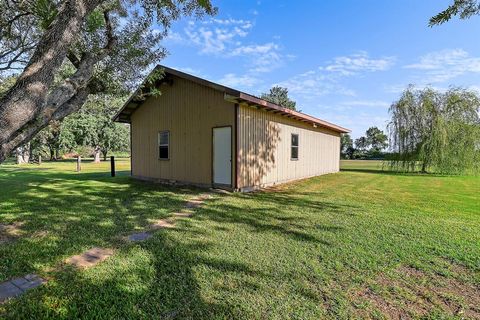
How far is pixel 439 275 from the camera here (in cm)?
303

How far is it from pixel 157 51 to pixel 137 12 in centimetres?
108

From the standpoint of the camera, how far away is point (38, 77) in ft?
8.86

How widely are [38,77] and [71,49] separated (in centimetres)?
322

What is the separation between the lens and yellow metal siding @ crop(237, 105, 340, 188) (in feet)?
29.0

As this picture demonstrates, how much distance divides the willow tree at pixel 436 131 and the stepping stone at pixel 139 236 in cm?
1715

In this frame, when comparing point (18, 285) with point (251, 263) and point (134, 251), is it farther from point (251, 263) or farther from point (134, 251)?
point (251, 263)

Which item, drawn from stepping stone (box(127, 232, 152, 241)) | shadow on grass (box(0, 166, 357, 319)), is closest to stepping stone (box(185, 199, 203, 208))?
shadow on grass (box(0, 166, 357, 319))

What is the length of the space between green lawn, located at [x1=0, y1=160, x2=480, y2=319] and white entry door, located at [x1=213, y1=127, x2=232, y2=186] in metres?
2.75

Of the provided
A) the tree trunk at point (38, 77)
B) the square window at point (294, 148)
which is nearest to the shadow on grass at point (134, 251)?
the tree trunk at point (38, 77)

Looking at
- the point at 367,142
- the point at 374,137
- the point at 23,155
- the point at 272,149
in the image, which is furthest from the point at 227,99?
the point at 367,142

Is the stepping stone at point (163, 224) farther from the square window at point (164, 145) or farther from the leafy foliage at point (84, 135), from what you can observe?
the leafy foliage at point (84, 135)

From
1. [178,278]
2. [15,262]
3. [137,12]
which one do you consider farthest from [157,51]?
[178,278]

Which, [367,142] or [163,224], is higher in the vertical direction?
[367,142]

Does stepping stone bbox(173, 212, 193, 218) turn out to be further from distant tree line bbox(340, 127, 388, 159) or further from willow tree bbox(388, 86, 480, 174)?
distant tree line bbox(340, 127, 388, 159)
